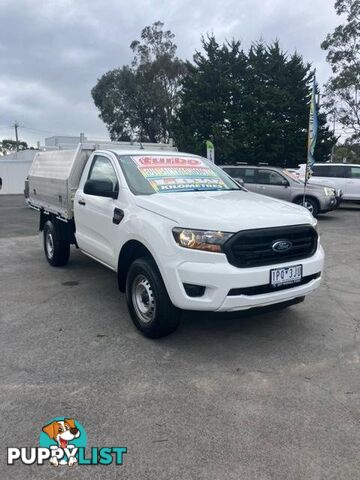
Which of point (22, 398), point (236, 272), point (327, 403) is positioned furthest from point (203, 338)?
point (22, 398)

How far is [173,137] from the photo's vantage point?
99.6 ft

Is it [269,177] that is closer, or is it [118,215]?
[118,215]

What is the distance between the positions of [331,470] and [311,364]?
1272mm

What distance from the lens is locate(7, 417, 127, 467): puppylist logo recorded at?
2.42 metres

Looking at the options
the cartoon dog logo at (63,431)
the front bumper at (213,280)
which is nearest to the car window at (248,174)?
the front bumper at (213,280)

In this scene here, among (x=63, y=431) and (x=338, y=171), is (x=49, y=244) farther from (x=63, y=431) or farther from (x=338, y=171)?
(x=338, y=171)

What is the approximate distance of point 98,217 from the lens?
16.1 ft

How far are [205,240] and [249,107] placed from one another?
26.5 m

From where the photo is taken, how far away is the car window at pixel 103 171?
4757 millimetres

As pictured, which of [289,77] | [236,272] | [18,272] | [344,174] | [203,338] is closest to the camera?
[236,272]

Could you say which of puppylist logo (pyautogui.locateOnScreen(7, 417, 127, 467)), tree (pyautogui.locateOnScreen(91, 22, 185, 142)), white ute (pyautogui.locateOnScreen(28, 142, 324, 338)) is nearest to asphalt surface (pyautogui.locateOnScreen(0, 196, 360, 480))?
puppylist logo (pyautogui.locateOnScreen(7, 417, 127, 467))

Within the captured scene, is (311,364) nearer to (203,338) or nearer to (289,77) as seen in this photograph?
(203,338)

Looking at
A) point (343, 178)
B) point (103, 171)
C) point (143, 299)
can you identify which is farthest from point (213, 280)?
point (343, 178)

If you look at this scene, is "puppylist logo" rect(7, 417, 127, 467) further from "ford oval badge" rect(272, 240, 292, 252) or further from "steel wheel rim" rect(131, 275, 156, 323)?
"ford oval badge" rect(272, 240, 292, 252)
